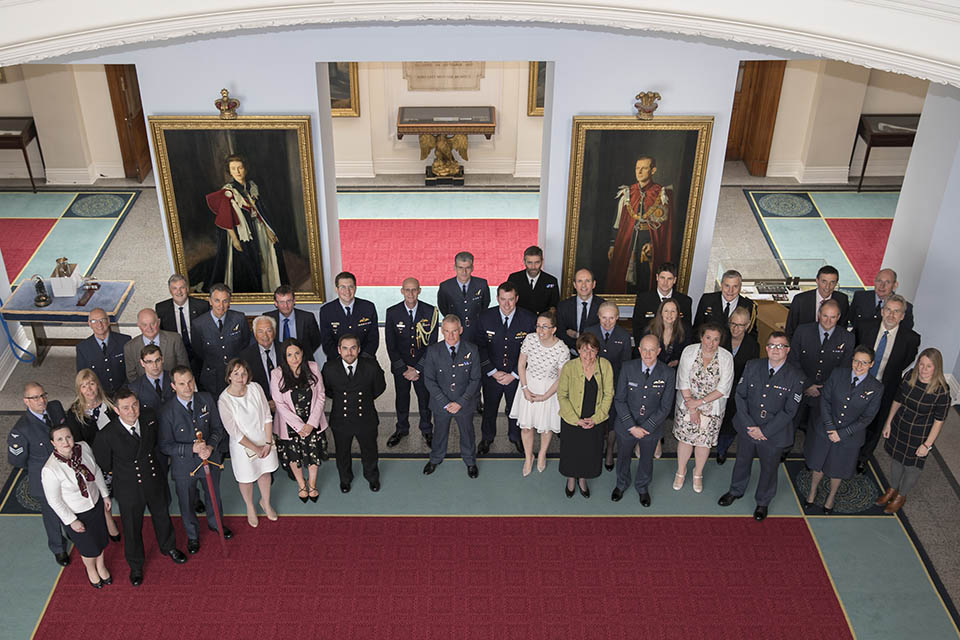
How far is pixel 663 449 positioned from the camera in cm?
830

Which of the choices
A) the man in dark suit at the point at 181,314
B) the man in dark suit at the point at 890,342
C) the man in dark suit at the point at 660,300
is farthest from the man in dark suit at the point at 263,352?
the man in dark suit at the point at 890,342

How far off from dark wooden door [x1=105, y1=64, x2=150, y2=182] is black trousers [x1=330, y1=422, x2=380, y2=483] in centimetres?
779

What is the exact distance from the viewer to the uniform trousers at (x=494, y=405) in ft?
25.5

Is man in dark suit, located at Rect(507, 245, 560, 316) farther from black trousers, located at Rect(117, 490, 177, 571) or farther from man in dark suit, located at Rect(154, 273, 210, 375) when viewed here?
black trousers, located at Rect(117, 490, 177, 571)

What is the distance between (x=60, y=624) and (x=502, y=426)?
4.01 m

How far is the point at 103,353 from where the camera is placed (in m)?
7.26

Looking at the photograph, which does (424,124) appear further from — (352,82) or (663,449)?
(663,449)

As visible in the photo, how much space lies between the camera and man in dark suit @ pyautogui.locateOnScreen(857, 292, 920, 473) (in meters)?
7.20

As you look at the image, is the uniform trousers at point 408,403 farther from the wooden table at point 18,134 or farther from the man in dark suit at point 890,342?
the wooden table at point 18,134

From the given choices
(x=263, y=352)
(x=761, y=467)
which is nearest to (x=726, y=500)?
(x=761, y=467)

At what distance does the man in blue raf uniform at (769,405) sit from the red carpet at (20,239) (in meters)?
8.48

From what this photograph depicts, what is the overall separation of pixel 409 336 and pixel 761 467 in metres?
3.05

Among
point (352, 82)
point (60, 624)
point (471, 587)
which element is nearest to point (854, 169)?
point (352, 82)

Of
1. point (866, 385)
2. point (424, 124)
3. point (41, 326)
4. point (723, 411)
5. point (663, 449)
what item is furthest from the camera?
point (424, 124)
